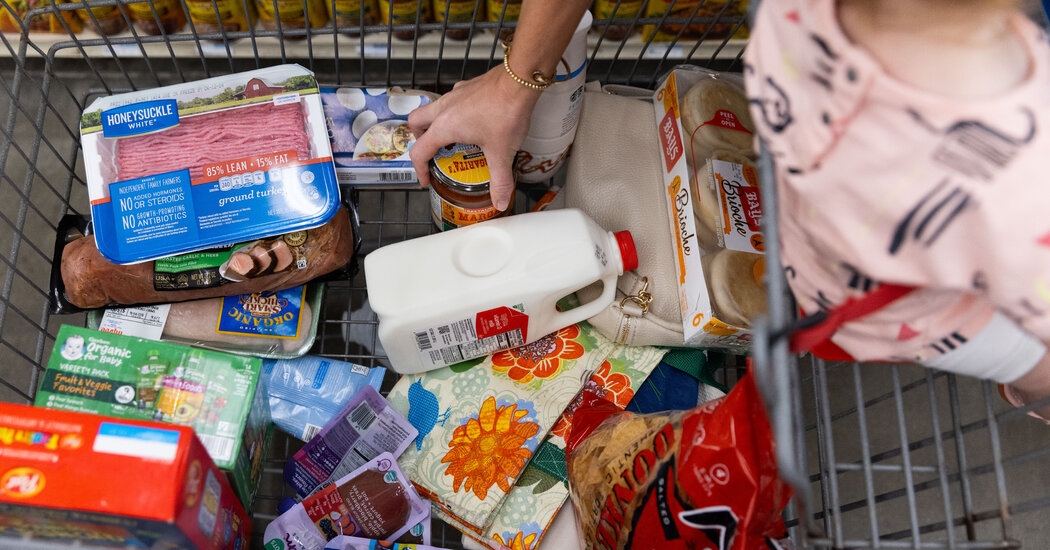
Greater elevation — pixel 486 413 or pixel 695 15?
pixel 695 15

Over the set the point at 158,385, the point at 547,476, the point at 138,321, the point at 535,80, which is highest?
the point at 535,80

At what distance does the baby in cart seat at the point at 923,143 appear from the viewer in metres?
0.42

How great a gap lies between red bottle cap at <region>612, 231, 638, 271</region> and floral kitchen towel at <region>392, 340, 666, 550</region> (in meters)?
0.13

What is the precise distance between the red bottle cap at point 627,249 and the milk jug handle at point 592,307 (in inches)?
1.1

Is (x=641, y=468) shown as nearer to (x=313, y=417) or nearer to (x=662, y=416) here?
(x=662, y=416)

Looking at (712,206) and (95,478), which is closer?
(95,478)

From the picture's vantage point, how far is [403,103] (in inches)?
42.3

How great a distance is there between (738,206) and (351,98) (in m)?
0.60

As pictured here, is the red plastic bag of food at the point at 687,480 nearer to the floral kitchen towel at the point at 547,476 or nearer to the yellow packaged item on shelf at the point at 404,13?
the floral kitchen towel at the point at 547,476

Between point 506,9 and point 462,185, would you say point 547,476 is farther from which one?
point 506,9

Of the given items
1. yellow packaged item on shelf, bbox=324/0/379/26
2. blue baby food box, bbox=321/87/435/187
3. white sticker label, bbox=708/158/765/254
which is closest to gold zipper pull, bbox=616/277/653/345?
white sticker label, bbox=708/158/765/254

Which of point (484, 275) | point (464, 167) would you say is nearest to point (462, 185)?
point (464, 167)

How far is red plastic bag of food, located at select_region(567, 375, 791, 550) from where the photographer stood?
679 mm

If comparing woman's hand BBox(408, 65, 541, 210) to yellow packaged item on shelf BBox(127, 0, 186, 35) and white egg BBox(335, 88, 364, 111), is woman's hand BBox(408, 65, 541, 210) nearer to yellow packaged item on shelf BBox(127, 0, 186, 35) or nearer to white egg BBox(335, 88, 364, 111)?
white egg BBox(335, 88, 364, 111)
